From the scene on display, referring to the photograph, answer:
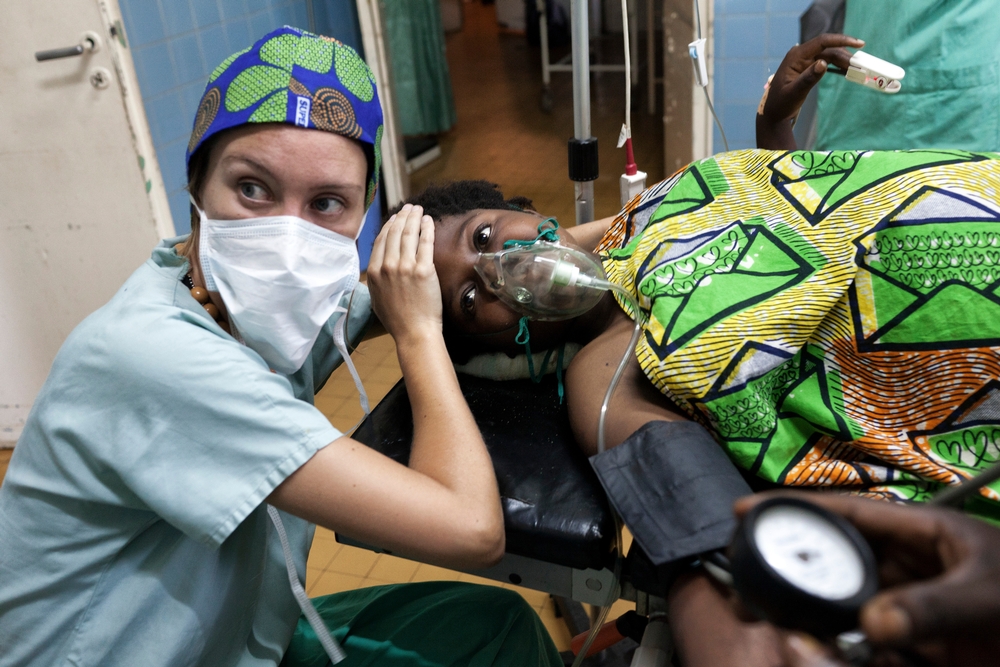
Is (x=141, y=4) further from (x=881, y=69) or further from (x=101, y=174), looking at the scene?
(x=881, y=69)

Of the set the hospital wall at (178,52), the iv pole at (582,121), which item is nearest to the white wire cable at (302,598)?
the iv pole at (582,121)

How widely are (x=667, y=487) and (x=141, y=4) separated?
2498 mm

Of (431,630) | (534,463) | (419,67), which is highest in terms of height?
(534,463)

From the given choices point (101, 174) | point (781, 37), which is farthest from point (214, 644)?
point (781, 37)

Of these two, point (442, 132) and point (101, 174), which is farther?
point (442, 132)

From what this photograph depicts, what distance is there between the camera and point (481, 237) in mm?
1394

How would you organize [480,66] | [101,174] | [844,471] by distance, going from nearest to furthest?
[844,471]
[101,174]
[480,66]

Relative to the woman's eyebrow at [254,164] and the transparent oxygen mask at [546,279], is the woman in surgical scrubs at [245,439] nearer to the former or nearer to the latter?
the woman's eyebrow at [254,164]

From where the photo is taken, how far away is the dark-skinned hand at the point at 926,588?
1.50 ft

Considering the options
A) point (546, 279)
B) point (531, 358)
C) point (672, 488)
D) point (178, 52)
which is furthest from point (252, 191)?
point (178, 52)

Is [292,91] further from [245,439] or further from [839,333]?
[839,333]

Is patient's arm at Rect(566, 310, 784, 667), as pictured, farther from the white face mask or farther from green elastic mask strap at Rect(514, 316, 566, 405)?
the white face mask

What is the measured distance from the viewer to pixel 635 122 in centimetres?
544

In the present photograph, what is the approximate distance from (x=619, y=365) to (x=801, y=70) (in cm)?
91
